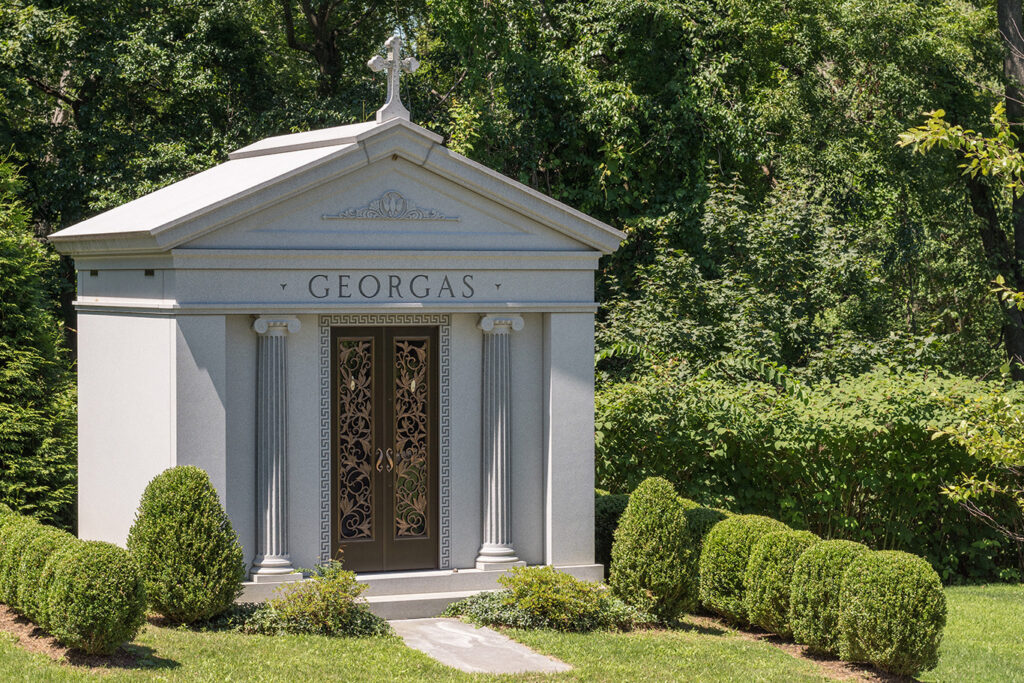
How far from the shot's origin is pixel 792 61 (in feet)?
78.9

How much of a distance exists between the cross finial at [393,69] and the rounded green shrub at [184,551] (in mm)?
4331

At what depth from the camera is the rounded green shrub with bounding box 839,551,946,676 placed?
10133 millimetres

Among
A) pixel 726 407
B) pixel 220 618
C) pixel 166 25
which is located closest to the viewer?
pixel 220 618

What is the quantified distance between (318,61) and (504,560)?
19286 millimetres

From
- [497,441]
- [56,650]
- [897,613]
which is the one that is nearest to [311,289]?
[497,441]

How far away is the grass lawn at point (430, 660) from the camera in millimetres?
9172

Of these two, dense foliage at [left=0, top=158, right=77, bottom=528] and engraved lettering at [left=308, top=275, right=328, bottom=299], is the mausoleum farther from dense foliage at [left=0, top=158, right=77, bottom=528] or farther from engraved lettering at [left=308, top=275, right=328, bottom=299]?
dense foliage at [left=0, top=158, right=77, bottom=528]

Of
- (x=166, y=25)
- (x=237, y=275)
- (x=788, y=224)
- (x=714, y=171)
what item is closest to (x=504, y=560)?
(x=237, y=275)

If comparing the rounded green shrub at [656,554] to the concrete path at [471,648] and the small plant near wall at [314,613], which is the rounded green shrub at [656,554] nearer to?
the concrete path at [471,648]

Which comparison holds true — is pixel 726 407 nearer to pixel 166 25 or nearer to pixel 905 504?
pixel 905 504

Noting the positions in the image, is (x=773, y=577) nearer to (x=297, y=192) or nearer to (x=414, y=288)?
(x=414, y=288)

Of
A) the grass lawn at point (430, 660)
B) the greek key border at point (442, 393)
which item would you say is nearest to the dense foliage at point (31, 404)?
the greek key border at point (442, 393)

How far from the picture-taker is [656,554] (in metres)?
12.0

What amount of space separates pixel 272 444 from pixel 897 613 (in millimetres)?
6228
